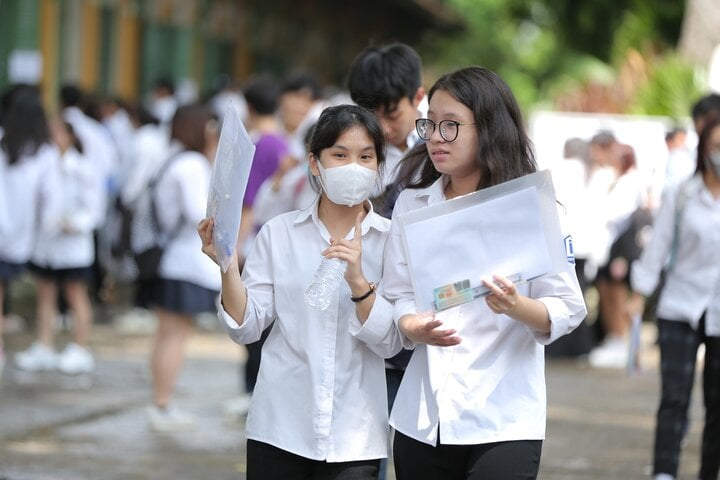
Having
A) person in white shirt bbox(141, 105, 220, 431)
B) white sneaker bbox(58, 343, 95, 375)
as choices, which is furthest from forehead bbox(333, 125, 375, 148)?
white sneaker bbox(58, 343, 95, 375)

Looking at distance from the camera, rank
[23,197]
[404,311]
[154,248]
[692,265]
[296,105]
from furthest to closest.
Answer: [23,197], [296,105], [154,248], [692,265], [404,311]

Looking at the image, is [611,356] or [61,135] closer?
[61,135]

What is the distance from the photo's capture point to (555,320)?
4320 millimetres

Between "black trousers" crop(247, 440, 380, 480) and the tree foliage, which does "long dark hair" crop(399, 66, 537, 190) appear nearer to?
"black trousers" crop(247, 440, 380, 480)

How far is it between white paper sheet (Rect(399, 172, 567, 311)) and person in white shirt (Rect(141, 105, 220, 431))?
14.5 feet

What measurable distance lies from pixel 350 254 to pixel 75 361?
7071 mm

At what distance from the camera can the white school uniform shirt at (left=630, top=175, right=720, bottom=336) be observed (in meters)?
7.21

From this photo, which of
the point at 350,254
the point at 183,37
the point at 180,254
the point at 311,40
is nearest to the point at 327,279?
the point at 350,254

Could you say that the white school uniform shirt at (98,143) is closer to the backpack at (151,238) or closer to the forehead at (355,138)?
the backpack at (151,238)

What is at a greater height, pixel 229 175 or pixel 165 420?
pixel 229 175

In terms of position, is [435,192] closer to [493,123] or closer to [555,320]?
[493,123]

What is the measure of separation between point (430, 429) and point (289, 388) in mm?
444

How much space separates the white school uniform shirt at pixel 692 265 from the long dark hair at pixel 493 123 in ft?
Result: 9.43

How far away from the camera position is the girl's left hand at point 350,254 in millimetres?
4320
